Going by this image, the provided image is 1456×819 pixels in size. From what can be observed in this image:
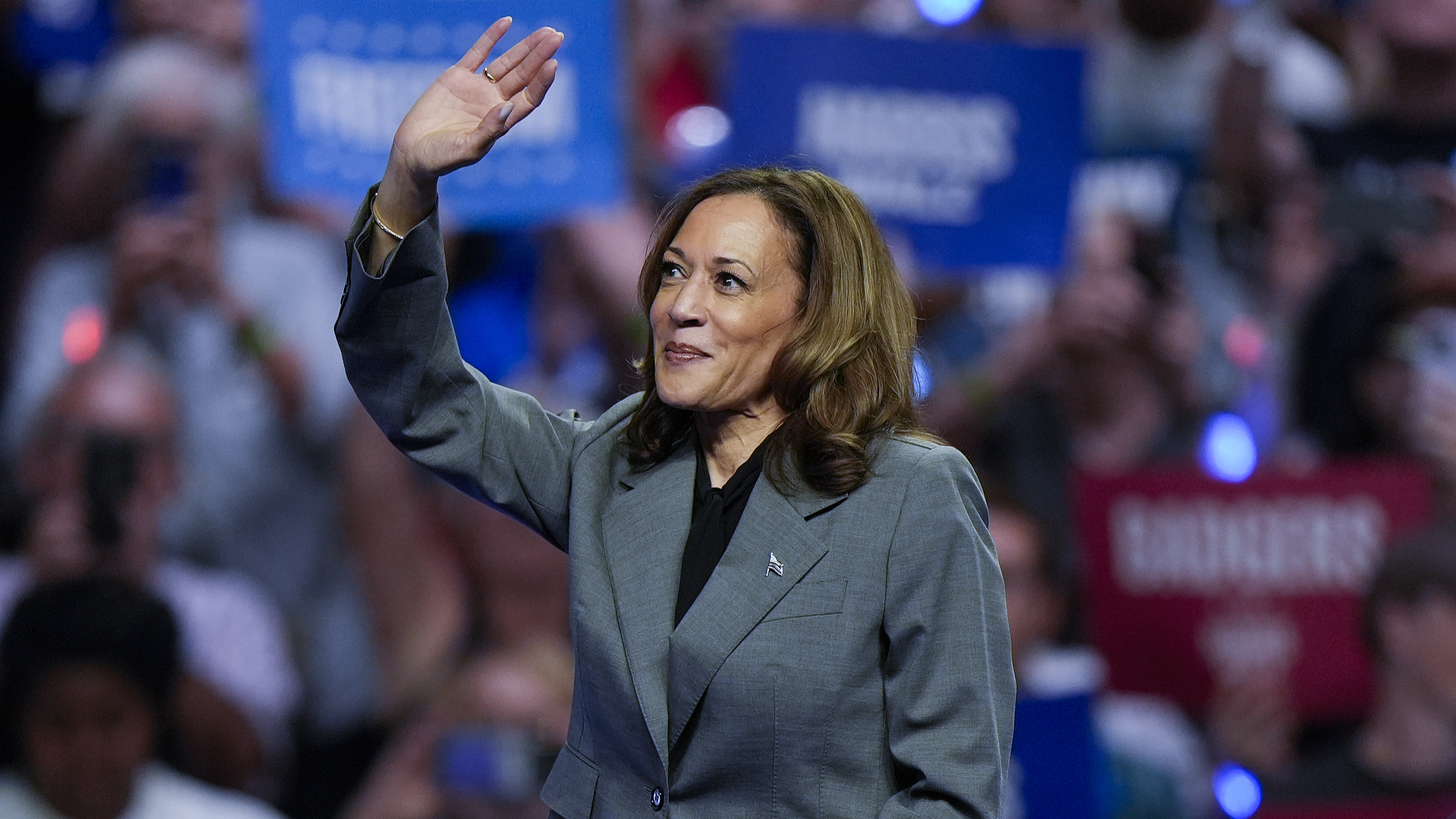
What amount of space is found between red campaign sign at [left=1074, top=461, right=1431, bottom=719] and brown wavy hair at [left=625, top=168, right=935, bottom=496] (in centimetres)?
267

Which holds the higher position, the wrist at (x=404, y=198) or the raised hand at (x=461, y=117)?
the raised hand at (x=461, y=117)

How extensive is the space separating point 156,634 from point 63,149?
1453mm

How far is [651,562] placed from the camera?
5.74ft

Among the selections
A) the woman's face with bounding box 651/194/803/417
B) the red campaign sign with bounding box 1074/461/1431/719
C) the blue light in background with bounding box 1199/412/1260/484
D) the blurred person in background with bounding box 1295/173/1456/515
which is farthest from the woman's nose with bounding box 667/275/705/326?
the blurred person in background with bounding box 1295/173/1456/515

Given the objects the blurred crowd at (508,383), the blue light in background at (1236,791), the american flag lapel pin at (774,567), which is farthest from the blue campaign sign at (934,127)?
the american flag lapel pin at (774,567)

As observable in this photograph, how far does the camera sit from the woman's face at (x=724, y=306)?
68.1 inches

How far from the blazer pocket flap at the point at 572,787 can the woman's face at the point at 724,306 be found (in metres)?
0.41

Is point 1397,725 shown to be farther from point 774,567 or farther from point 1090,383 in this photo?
point 774,567

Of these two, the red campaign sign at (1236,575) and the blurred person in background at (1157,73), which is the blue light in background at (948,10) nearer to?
the blurred person in background at (1157,73)

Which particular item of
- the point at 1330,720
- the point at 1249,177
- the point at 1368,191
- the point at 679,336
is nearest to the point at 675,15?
the point at 1249,177

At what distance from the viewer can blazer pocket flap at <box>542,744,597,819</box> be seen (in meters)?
1.73

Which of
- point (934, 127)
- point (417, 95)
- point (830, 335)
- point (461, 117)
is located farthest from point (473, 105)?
point (934, 127)

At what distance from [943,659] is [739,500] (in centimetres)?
30

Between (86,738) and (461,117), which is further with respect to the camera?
(86,738)
